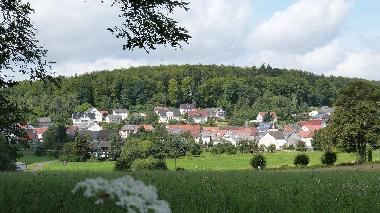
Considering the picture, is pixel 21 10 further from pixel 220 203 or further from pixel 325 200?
pixel 325 200

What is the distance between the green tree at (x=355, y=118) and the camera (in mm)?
61000

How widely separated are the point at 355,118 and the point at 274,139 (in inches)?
3492

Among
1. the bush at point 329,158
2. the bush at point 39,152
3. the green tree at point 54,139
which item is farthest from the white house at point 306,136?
the bush at point 329,158

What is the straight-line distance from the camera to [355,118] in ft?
201

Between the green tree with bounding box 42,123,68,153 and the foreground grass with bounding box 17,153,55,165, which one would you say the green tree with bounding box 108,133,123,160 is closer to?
the green tree with bounding box 42,123,68,153

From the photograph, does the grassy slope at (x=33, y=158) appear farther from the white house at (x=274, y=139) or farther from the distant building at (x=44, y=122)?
the white house at (x=274, y=139)

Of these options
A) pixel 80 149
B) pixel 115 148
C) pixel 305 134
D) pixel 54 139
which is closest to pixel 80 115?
pixel 305 134

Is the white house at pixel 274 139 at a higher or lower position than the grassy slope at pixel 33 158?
higher

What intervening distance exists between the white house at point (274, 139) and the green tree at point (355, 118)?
8427 cm

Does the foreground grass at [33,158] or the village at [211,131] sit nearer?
the foreground grass at [33,158]

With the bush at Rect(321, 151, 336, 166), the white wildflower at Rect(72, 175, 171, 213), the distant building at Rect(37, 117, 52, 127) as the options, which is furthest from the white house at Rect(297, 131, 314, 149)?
the white wildflower at Rect(72, 175, 171, 213)

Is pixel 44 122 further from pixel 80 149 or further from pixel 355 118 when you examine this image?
pixel 355 118

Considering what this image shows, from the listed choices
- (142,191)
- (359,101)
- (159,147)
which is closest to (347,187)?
(142,191)

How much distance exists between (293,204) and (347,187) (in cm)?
474
